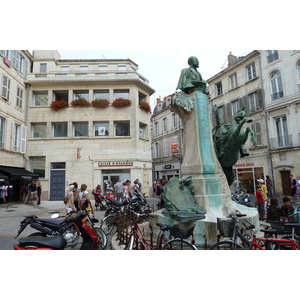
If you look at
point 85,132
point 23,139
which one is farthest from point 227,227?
point 23,139

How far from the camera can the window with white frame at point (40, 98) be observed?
68.8ft

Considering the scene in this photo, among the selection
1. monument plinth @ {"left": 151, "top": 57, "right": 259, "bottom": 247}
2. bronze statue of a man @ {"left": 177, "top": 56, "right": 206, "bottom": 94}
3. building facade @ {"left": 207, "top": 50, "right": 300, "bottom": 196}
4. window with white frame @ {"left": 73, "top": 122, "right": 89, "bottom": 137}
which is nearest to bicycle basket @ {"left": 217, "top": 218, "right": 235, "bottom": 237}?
monument plinth @ {"left": 151, "top": 57, "right": 259, "bottom": 247}

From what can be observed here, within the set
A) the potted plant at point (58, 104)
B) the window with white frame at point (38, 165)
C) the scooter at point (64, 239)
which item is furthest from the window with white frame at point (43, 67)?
the scooter at point (64, 239)

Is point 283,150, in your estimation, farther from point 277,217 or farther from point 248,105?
point 277,217

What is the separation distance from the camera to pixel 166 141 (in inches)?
1312

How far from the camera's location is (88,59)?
78.6 feet

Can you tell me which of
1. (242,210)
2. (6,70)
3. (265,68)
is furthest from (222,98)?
(242,210)

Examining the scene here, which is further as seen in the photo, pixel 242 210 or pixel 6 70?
pixel 6 70

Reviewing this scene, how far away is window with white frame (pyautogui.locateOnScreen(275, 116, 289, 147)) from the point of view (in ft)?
63.6

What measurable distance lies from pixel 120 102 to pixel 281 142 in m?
14.1

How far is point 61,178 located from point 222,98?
18.4 m

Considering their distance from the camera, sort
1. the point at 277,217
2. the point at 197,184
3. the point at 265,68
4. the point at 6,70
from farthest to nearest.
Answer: the point at 265,68, the point at 6,70, the point at 277,217, the point at 197,184

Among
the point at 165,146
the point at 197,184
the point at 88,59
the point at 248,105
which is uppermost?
the point at 88,59

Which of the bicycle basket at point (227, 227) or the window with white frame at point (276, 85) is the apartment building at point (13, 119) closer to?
the bicycle basket at point (227, 227)
